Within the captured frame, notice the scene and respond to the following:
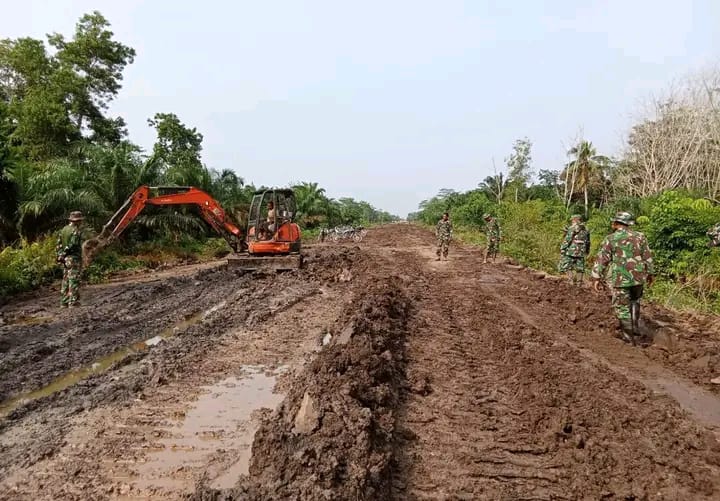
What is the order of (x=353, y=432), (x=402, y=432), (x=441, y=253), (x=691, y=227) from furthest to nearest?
1. (x=441, y=253)
2. (x=691, y=227)
3. (x=402, y=432)
4. (x=353, y=432)

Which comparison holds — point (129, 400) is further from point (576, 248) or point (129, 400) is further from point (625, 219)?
point (576, 248)

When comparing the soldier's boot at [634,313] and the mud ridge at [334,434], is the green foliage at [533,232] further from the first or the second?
the mud ridge at [334,434]

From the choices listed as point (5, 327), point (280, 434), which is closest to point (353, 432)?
point (280, 434)

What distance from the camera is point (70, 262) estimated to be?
33.0ft

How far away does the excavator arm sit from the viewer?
1178 centimetres

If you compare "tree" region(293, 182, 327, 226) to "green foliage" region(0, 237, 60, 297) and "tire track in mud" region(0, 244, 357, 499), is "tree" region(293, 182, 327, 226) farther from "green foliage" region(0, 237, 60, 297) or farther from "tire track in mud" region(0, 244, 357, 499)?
"tire track in mud" region(0, 244, 357, 499)

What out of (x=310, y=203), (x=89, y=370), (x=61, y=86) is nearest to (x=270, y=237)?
(x=89, y=370)

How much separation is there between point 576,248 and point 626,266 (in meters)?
4.43

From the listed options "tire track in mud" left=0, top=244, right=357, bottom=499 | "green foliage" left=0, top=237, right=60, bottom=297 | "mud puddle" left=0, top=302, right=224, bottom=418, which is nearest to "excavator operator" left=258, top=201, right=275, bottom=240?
"tire track in mud" left=0, top=244, right=357, bottom=499

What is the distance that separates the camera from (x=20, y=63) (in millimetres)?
23328

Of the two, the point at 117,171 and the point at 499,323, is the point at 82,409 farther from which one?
the point at 117,171

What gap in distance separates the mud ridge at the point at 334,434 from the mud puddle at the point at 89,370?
8.64ft

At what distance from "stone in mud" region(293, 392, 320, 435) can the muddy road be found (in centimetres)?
2

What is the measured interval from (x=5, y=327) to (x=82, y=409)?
4990mm
